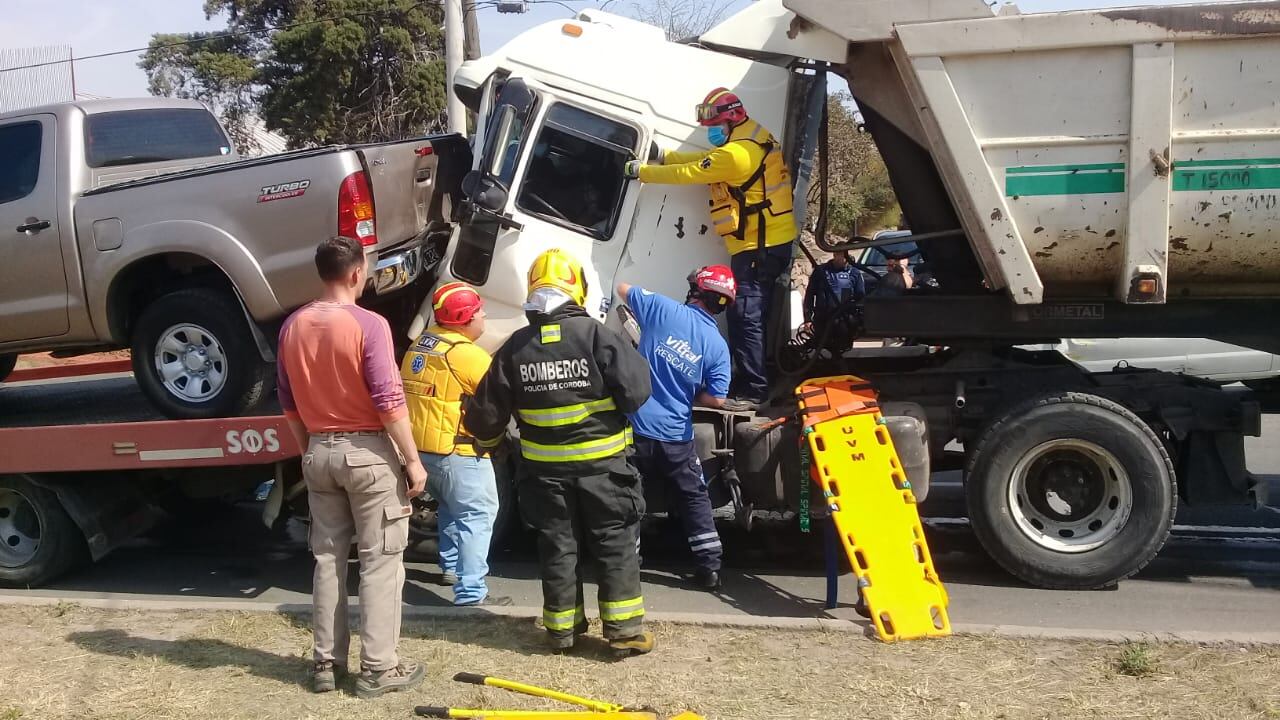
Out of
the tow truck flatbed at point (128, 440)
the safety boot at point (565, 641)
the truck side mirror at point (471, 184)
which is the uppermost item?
the truck side mirror at point (471, 184)

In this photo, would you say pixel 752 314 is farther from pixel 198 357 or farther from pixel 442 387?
pixel 198 357

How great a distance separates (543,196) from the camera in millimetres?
5871

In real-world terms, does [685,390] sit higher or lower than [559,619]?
higher

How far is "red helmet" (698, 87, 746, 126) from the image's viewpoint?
571 cm

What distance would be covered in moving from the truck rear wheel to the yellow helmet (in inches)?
92.0

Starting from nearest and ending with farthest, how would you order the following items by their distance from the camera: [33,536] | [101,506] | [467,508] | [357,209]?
[467,508], [357,209], [101,506], [33,536]

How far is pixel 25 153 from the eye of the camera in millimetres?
6199

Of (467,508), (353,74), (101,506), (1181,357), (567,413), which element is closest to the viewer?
(567,413)

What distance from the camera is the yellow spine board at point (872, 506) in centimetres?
476

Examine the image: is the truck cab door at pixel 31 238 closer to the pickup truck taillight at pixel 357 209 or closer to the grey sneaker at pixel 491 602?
the pickup truck taillight at pixel 357 209

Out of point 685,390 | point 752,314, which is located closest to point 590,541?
point 685,390

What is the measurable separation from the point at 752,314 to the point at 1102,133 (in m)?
1.98

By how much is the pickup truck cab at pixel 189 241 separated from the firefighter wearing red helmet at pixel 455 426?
54cm

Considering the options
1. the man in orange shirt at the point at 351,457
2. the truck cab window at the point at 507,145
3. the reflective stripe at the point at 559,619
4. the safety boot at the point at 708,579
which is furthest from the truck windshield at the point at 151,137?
the safety boot at the point at 708,579
